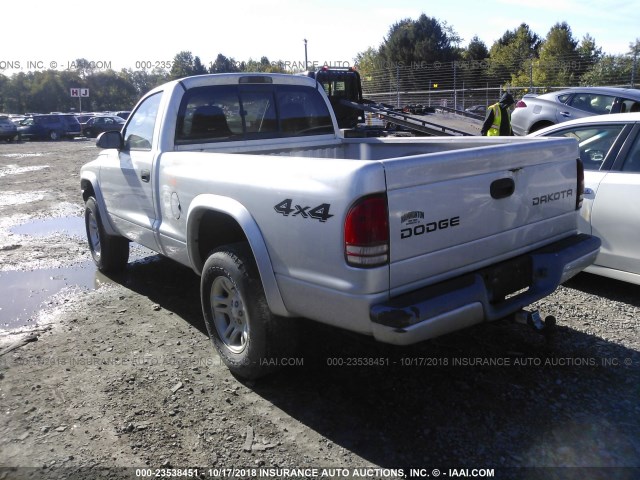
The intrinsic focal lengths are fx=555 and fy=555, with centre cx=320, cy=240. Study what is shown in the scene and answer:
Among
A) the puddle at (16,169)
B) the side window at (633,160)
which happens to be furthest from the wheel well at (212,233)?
the puddle at (16,169)

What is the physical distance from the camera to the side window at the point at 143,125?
15.5 feet

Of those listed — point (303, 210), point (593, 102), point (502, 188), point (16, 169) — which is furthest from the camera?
point (16, 169)

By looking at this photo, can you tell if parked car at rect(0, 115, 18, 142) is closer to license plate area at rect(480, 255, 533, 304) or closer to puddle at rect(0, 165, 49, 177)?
puddle at rect(0, 165, 49, 177)

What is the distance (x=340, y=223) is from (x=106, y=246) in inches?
158

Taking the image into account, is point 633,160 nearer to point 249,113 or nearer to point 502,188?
point 502,188

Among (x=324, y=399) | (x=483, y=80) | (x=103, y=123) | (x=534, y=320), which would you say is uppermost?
(x=483, y=80)

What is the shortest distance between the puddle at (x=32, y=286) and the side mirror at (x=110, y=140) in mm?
1557

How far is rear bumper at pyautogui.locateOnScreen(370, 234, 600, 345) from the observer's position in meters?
2.65

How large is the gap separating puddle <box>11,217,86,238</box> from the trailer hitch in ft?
21.4

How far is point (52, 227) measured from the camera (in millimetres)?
8633

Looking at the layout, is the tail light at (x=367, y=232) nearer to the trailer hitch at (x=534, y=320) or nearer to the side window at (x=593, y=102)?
the trailer hitch at (x=534, y=320)

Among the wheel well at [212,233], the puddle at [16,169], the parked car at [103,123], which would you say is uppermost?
the parked car at [103,123]

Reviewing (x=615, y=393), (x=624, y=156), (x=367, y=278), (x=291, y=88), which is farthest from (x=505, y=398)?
(x=291, y=88)

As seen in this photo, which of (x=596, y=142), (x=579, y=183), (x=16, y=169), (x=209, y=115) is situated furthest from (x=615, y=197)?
(x=16, y=169)
